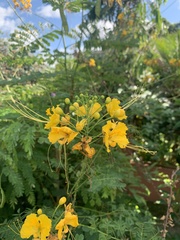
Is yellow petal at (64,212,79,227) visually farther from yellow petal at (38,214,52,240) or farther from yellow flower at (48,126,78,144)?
yellow flower at (48,126,78,144)

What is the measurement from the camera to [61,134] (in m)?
0.85

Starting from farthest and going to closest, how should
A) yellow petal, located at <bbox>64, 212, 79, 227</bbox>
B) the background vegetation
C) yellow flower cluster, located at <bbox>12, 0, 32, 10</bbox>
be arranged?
yellow flower cluster, located at <bbox>12, 0, 32, 10</bbox>, the background vegetation, yellow petal, located at <bbox>64, 212, 79, 227</bbox>

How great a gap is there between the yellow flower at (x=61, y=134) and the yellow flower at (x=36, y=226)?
0.18m

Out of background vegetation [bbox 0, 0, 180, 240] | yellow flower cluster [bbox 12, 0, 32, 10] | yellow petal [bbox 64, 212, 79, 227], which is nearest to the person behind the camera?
yellow petal [bbox 64, 212, 79, 227]

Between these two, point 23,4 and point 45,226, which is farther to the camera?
point 23,4

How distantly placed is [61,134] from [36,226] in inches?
8.6

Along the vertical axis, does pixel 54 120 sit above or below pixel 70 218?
above

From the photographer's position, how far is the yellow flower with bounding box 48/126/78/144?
84 cm

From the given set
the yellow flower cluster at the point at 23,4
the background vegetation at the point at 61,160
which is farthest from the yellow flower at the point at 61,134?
the yellow flower cluster at the point at 23,4

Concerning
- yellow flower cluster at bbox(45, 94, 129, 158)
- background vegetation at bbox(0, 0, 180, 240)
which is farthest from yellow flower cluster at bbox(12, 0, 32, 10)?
yellow flower cluster at bbox(45, 94, 129, 158)

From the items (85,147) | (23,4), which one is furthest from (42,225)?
(23,4)

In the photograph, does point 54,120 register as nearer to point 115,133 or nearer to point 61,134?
point 61,134

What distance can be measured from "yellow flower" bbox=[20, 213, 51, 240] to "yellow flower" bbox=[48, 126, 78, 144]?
0.58ft

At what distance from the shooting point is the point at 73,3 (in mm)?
1675
